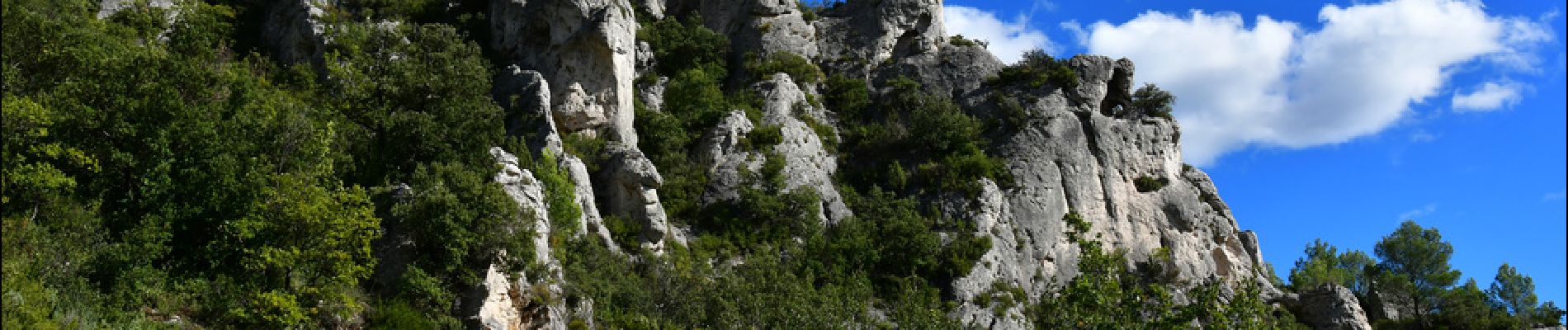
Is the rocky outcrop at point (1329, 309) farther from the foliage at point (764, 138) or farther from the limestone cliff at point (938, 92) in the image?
the foliage at point (764, 138)

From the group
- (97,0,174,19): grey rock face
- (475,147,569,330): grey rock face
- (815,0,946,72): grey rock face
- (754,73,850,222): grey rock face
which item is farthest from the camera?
(815,0,946,72): grey rock face

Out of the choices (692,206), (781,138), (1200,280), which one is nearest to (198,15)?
(692,206)

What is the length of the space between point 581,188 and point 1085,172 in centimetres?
2559

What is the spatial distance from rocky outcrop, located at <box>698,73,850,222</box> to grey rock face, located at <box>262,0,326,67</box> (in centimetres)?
1644

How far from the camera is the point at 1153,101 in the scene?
58.1m

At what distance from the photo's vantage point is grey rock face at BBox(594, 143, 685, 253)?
38.7 metres

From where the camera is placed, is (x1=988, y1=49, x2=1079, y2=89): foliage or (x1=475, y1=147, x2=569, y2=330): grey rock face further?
(x1=988, y1=49, x2=1079, y2=89): foliage

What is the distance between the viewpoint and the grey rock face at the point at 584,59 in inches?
1675

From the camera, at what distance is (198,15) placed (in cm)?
4259

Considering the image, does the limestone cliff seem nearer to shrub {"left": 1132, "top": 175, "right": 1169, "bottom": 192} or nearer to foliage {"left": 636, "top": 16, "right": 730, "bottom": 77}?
shrub {"left": 1132, "top": 175, "right": 1169, "bottom": 192}

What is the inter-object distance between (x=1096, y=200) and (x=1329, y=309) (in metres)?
12.5

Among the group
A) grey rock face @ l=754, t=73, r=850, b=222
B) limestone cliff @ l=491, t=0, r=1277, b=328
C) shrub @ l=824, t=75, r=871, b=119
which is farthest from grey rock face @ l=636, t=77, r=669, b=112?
shrub @ l=824, t=75, r=871, b=119

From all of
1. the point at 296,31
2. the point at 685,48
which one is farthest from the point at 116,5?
the point at 685,48

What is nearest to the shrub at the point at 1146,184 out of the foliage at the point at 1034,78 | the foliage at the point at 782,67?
the foliage at the point at 1034,78
